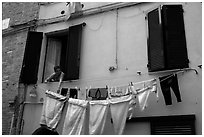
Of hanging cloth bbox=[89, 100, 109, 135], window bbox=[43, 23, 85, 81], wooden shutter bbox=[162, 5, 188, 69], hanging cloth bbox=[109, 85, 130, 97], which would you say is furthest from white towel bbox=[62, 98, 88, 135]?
wooden shutter bbox=[162, 5, 188, 69]

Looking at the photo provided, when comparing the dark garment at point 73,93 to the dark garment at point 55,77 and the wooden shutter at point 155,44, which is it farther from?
the wooden shutter at point 155,44

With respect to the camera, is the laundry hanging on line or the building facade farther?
the building facade

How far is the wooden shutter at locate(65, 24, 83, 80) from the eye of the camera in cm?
695

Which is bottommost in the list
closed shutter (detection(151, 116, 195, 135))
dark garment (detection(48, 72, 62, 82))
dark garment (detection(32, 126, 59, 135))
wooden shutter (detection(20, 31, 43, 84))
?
dark garment (detection(32, 126, 59, 135))

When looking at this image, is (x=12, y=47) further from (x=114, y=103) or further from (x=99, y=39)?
(x=114, y=103)

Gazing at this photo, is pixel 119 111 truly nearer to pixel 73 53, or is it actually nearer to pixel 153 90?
pixel 153 90

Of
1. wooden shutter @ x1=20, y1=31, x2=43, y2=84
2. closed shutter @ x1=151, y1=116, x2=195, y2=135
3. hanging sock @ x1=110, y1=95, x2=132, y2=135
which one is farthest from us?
wooden shutter @ x1=20, y1=31, x2=43, y2=84

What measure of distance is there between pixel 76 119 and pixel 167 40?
264cm

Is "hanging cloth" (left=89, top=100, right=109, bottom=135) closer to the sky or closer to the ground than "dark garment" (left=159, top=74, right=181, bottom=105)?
closer to the ground

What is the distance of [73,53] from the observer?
7.17 m

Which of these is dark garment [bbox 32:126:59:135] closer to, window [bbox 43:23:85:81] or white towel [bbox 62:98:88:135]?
white towel [bbox 62:98:88:135]

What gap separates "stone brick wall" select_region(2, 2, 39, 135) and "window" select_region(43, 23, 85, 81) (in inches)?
31.6

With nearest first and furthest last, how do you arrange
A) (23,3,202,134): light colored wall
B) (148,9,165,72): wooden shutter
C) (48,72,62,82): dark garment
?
(23,3,202,134): light colored wall, (148,9,165,72): wooden shutter, (48,72,62,82): dark garment

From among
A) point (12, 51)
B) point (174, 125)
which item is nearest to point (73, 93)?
point (174, 125)
